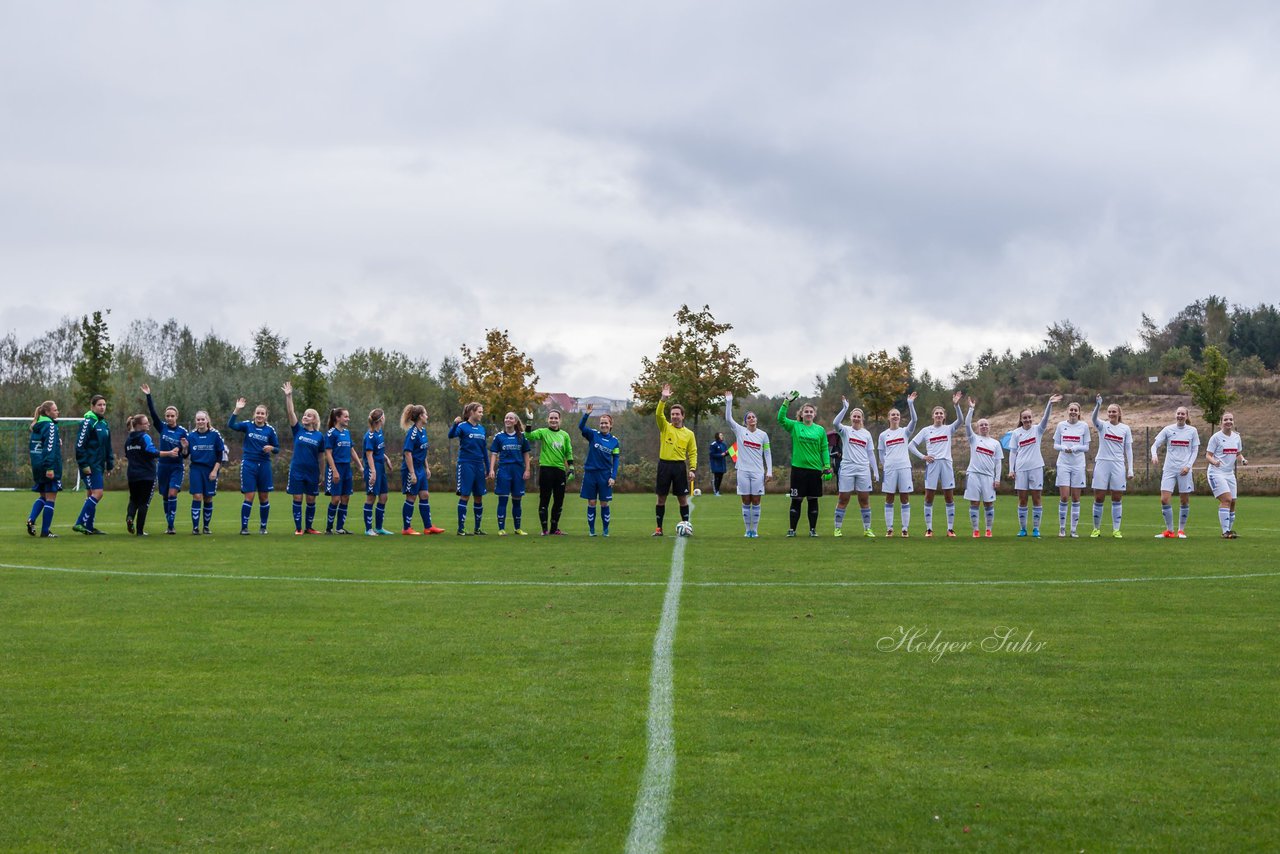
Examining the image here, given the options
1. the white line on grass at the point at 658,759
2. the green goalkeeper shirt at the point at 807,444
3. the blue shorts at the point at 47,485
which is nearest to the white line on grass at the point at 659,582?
the white line on grass at the point at 658,759

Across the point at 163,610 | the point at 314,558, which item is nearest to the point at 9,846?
the point at 163,610

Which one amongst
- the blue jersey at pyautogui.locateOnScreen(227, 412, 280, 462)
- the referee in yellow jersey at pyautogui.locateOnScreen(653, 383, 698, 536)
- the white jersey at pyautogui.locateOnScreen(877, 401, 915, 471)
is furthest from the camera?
the white jersey at pyautogui.locateOnScreen(877, 401, 915, 471)

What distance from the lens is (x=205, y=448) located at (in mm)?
19594

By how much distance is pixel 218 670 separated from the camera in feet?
25.5

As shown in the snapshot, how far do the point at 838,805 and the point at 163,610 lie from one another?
24.0 feet

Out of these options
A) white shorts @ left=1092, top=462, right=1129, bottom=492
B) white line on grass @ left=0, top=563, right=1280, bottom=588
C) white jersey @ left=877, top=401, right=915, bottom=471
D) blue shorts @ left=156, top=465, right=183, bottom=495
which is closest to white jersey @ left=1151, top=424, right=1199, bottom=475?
white shorts @ left=1092, top=462, right=1129, bottom=492

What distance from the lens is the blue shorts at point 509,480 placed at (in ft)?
64.6

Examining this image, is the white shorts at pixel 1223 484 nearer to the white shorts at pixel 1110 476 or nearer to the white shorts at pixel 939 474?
the white shorts at pixel 1110 476

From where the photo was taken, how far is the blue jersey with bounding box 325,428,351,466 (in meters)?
19.8

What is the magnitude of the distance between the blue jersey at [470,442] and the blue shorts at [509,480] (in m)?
0.40

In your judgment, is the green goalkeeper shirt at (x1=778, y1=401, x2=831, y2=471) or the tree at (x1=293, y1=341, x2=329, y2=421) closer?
the green goalkeeper shirt at (x1=778, y1=401, x2=831, y2=471)

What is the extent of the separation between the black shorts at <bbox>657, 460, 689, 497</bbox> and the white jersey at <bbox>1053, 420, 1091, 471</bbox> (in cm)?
610

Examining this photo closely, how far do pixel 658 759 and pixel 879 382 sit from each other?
48.4 m

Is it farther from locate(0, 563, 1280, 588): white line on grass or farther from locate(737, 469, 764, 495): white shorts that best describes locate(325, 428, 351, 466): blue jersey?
locate(0, 563, 1280, 588): white line on grass
